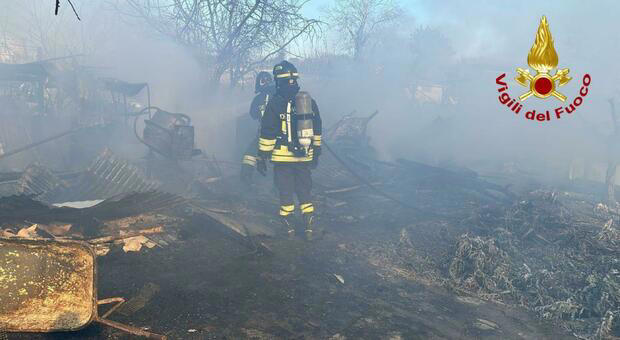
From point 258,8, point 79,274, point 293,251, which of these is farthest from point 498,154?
point 79,274

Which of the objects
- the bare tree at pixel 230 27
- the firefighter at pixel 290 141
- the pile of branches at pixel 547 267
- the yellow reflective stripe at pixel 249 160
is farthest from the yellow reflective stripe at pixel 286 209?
the bare tree at pixel 230 27

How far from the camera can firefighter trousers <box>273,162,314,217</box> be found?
587cm

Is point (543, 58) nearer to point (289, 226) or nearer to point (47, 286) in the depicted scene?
point (289, 226)

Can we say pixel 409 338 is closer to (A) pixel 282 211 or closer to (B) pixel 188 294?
(B) pixel 188 294

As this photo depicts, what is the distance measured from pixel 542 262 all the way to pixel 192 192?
5710 millimetres

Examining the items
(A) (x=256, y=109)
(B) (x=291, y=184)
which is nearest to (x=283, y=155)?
(B) (x=291, y=184)

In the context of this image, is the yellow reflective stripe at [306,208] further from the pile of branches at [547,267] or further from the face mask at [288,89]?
the pile of branches at [547,267]

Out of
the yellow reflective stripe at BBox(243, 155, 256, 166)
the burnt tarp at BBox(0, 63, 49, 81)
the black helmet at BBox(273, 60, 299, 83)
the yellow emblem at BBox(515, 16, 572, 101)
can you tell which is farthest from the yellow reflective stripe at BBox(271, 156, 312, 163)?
the burnt tarp at BBox(0, 63, 49, 81)

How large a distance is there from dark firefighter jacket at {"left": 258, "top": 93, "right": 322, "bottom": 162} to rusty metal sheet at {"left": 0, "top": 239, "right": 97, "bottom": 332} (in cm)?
314

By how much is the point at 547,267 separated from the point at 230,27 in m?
9.00

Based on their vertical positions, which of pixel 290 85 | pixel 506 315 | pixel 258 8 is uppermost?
pixel 258 8

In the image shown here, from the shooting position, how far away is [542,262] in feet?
16.8

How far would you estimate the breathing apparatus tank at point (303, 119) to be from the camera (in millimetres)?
5676

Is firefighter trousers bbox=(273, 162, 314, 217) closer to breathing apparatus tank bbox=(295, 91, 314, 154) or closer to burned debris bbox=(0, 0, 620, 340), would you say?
burned debris bbox=(0, 0, 620, 340)
